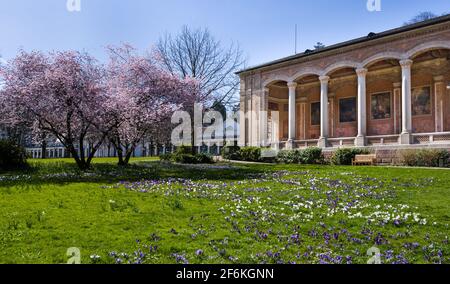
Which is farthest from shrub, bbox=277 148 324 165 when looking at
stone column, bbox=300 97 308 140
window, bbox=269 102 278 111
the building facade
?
window, bbox=269 102 278 111

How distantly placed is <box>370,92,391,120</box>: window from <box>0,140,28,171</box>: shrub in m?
29.7

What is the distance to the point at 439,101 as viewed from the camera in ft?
99.6

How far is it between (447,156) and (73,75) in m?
22.6

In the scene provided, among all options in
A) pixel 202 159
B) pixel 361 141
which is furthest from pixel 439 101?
pixel 202 159

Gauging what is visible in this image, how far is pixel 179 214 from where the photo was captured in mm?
8086

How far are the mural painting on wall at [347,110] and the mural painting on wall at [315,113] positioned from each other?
2.66 meters

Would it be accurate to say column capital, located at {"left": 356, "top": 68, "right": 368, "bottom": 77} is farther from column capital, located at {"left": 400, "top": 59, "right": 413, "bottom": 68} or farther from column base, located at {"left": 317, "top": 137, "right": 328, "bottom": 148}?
column base, located at {"left": 317, "top": 137, "right": 328, "bottom": 148}

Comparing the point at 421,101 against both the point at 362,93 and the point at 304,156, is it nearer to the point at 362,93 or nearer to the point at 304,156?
the point at 362,93

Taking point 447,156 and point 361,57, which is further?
point 361,57

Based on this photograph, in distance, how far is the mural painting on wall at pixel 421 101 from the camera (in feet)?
102
